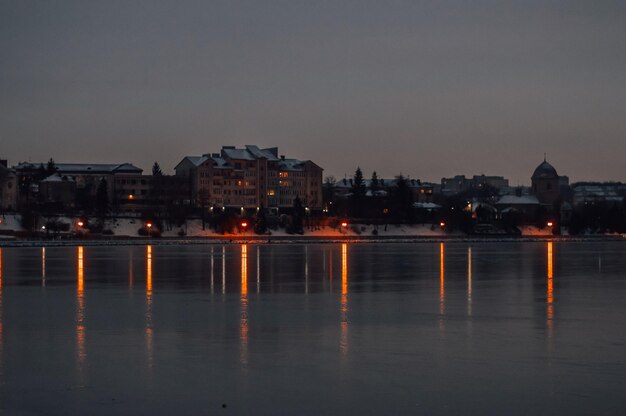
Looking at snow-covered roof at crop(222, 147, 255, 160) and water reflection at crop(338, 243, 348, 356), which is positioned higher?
snow-covered roof at crop(222, 147, 255, 160)

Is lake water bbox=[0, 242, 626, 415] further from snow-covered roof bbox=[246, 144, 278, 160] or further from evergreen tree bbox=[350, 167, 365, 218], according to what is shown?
snow-covered roof bbox=[246, 144, 278, 160]

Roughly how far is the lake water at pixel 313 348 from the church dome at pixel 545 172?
14645 cm

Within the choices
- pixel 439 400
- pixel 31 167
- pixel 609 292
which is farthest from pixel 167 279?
pixel 31 167

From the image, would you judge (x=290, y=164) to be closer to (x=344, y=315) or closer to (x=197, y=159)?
(x=197, y=159)

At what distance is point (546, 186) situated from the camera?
173625mm

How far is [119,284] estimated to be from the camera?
31484 mm

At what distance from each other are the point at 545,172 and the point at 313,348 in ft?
539

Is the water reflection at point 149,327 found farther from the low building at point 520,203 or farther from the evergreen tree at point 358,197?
the low building at point 520,203

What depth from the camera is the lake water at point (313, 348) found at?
490 inches

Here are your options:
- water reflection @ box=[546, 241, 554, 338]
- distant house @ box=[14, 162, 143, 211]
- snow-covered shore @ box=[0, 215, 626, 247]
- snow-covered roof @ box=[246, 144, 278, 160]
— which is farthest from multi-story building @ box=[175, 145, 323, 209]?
water reflection @ box=[546, 241, 554, 338]

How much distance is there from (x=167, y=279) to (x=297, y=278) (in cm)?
462

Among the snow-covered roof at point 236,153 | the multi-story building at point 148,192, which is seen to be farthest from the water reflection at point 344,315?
the snow-covered roof at point 236,153

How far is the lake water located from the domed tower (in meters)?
145

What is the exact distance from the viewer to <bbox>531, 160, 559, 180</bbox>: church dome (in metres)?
174
